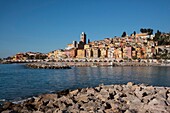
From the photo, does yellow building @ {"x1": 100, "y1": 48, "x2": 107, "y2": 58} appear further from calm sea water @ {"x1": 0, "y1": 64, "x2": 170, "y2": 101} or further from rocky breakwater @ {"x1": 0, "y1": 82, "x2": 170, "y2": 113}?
rocky breakwater @ {"x1": 0, "y1": 82, "x2": 170, "y2": 113}

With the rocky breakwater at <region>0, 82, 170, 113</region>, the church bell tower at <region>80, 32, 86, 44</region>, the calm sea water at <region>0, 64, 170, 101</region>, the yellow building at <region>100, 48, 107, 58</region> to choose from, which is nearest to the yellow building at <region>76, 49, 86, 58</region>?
the yellow building at <region>100, 48, 107, 58</region>

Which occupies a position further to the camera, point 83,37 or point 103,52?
point 83,37

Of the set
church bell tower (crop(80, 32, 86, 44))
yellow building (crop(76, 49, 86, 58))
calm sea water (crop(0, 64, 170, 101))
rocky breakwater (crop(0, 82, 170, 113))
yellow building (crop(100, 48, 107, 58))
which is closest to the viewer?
rocky breakwater (crop(0, 82, 170, 113))

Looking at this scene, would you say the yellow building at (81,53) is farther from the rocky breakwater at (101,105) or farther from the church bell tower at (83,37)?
the rocky breakwater at (101,105)

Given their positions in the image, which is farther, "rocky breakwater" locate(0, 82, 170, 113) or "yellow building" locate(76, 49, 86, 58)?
"yellow building" locate(76, 49, 86, 58)

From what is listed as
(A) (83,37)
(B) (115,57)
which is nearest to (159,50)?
(B) (115,57)

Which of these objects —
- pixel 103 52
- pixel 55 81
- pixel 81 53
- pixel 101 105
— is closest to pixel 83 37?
pixel 81 53

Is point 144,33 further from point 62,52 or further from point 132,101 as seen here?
point 132,101

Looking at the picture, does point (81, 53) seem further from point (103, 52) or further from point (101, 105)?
point (101, 105)

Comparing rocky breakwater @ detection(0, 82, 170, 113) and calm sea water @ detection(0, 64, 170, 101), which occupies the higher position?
rocky breakwater @ detection(0, 82, 170, 113)

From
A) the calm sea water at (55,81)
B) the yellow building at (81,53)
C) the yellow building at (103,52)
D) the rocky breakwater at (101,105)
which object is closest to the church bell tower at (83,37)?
the yellow building at (81,53)

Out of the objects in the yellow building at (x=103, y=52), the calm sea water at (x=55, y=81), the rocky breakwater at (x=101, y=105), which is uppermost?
the yellow building at (x=103, y=52)

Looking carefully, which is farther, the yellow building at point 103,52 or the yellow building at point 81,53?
the yellow building at point 81,53

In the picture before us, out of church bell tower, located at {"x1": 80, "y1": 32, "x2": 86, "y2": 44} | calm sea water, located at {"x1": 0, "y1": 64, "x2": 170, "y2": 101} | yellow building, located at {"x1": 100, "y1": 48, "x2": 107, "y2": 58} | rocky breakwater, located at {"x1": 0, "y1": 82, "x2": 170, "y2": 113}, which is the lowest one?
calm sea water, located at {"x1": 0, "y1": 64, "x2": 170, "y2": 101}
